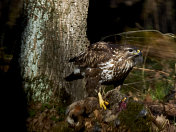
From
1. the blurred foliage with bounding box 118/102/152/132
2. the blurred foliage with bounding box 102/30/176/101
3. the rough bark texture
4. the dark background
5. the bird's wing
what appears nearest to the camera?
the blurred foliage with bounding box 118/102/152/132

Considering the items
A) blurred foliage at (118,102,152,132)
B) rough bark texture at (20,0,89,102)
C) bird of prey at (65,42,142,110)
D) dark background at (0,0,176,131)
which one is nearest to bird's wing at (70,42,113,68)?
bird of prey at (65,42,142,110)

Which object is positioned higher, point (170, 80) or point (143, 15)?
point (143, 15)

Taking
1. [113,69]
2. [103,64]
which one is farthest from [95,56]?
[113,69]

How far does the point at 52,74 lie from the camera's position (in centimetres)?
349

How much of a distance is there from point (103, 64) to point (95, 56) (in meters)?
0.19

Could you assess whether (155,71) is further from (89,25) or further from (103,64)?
(103,64)

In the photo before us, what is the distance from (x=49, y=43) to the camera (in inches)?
135

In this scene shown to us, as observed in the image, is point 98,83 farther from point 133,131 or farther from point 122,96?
point 133,131

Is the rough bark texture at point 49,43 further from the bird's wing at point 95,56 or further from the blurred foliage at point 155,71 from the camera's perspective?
the blurred foliage at point 155,71

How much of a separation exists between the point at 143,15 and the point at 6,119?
6.70 metres

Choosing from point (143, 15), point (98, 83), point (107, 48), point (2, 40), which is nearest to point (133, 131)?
point (98, 83)

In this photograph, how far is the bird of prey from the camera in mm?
3586

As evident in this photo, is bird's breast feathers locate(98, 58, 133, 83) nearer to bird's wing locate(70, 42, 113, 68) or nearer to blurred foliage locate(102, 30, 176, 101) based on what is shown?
bird's wing locate(70, 42, 113, 68)

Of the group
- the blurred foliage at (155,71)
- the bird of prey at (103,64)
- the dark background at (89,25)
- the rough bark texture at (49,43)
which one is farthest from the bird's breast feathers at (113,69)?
the dark background at (89,25)
